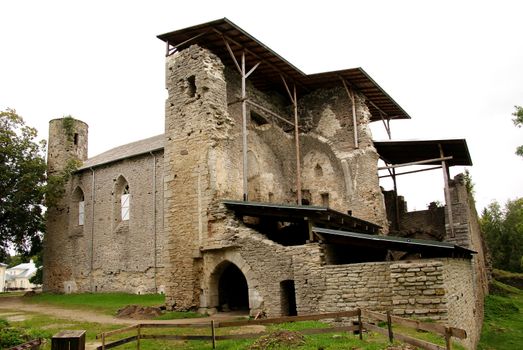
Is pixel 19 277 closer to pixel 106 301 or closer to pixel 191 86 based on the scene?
pixel 106 301

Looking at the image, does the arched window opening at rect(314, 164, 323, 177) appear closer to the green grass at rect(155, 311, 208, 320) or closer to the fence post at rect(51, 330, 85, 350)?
the green grass at rect(155, 311, 208, 320)

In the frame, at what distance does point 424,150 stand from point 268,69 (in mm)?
7944

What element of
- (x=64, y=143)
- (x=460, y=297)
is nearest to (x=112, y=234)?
(x=64, y=143)

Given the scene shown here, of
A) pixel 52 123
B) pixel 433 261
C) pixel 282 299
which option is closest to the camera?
pixel 433 261

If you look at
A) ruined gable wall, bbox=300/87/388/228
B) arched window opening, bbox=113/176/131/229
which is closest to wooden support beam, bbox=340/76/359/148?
ruined gable wall, bbox=300/87/388/228

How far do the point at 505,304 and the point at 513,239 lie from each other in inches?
817

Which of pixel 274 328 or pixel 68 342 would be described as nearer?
pixel 68 342

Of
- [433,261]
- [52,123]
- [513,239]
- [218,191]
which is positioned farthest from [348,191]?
[513,239]

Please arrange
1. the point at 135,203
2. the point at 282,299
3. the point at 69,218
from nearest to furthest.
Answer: the point at 282,299 < the point at 135,203 < the point at 69,218

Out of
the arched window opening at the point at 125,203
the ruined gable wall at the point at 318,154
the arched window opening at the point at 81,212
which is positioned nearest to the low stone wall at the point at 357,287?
the ruined gable wall at the point at 318,154

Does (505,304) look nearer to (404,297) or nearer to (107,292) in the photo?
(404,297)

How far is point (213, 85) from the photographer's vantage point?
55.1ft

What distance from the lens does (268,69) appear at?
1944cm

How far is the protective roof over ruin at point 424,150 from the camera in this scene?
19.4 m
